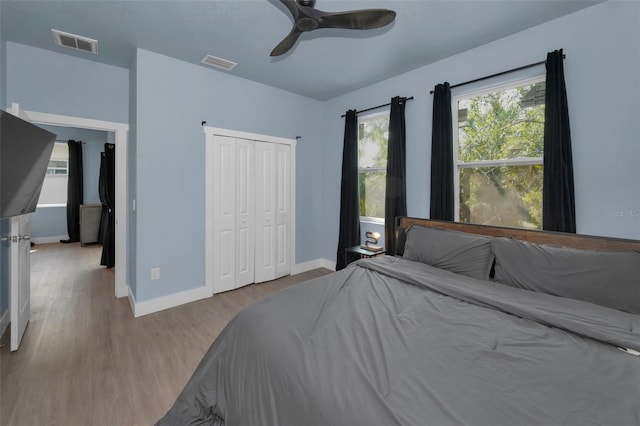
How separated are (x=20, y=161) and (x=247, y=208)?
212 cm

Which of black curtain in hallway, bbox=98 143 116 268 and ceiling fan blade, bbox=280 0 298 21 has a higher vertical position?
ceiling fan blade, bbox=280 0 298 21

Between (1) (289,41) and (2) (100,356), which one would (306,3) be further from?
(2) (100,356)

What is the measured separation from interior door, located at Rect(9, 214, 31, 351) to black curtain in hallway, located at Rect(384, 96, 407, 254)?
3391mm

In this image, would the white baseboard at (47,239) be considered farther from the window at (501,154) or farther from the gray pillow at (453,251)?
the window at (501,154)

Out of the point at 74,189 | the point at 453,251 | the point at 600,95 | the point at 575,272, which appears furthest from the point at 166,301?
the point at 74,189

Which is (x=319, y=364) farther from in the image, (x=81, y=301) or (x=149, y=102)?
(x=81, y=301)

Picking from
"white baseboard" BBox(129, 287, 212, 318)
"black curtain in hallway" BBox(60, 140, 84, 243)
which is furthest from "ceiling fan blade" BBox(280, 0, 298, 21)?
"black curtain in hallway" BBox(60, 140, 84, 243)

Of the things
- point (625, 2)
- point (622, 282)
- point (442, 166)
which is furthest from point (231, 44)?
point (622, 282)

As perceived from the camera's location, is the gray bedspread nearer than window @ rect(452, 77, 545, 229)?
Yes

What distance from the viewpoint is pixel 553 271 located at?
181cm

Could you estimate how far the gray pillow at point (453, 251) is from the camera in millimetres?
2156

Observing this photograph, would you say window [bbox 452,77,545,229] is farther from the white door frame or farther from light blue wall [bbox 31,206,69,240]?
light blue wall [bbox 31,206,69,240]

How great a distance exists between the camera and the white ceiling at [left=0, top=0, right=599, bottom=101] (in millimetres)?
2162

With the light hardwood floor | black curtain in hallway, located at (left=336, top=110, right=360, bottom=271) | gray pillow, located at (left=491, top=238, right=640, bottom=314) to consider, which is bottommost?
the light hardwood floor
